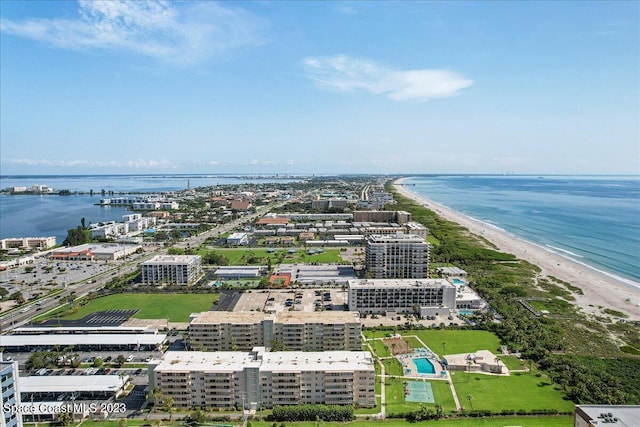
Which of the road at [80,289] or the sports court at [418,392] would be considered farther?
the road at [80,289]

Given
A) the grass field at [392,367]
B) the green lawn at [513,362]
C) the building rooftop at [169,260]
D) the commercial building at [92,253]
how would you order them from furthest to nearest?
the commercial building at [92,253]
the building rooftop at [169,260]
the green lawn at [513,362]
the grass field at [392,367]

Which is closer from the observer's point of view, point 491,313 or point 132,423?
point 132,423

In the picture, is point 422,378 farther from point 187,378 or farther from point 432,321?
point 187,378

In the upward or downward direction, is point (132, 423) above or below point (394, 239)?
below

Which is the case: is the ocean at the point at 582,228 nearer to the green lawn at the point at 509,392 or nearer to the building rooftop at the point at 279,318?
the green lawn at the point at 509,392

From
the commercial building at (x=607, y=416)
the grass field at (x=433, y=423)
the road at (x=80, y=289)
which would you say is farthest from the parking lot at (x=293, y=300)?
the commercial building at (x=607, y=416)

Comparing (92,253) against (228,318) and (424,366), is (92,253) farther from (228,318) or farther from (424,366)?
(424,366)

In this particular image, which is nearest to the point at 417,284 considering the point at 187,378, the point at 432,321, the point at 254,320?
the point at 432,321
